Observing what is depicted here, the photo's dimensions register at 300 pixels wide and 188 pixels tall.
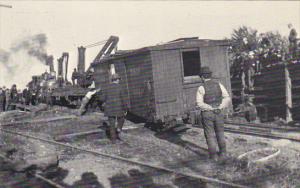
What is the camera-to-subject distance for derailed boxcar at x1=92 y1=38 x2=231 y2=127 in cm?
962

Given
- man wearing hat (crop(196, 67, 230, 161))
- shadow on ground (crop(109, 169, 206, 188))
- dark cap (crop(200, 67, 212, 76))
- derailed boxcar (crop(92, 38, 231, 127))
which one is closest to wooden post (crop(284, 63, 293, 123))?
derailed boxcar (crop(92, 38, 231, 127))

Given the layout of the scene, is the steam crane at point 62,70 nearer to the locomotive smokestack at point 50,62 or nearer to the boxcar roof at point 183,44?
the locomotive smokestack at point 50,62

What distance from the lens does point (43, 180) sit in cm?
564

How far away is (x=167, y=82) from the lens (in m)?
9.71

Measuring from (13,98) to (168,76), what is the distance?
19433mm

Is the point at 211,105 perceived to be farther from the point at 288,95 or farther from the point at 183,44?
the point at 288,95

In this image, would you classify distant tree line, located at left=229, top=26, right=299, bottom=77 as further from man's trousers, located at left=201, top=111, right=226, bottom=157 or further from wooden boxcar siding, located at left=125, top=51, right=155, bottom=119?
man's trousers, located at left=201, top=111, right=226, bottom=157

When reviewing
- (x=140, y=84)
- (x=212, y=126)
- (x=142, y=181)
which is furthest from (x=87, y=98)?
(x=142, y=181)

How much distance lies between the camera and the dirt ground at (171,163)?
549 cm

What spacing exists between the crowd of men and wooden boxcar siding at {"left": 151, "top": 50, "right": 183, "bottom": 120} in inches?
655

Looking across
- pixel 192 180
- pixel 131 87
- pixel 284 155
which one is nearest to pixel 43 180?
pixel 192 180

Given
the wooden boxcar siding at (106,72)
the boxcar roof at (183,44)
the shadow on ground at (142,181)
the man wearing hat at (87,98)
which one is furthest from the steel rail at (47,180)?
the man wearing hat at (87,98)

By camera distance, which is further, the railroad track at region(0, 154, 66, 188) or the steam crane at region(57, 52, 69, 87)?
the steam crane at region(57, 52, 69, 87)

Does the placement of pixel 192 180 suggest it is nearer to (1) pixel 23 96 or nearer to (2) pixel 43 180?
(2) pixel 43 180
